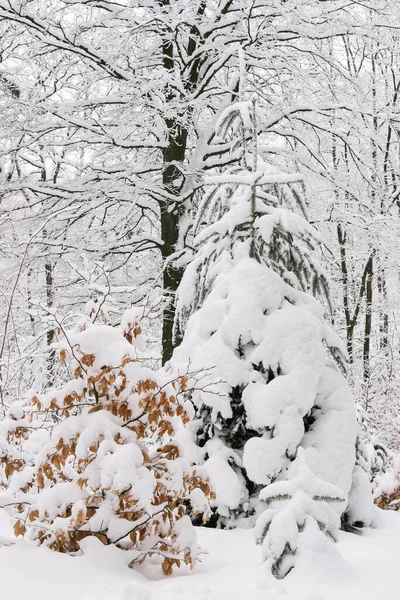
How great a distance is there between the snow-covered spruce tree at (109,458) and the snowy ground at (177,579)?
0.35ft

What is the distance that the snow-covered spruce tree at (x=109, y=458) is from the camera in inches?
105

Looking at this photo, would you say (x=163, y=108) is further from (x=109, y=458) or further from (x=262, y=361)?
(x=109, y=458)

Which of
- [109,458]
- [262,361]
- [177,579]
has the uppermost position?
[262,361]

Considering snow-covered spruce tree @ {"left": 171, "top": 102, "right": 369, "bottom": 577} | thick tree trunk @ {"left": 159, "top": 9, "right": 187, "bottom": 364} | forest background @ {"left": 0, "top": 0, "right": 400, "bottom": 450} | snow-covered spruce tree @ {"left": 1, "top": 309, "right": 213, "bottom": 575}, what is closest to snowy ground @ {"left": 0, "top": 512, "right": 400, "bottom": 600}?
snow-covered spruce tree @ {"left": 1, "top": 309, "right": 213, "bottom": 575}

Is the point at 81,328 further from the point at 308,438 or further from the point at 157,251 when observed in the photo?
the point at 157,251

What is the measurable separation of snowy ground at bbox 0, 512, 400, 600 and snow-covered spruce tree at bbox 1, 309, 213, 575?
0.11 meters

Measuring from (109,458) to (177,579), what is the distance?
64 cm

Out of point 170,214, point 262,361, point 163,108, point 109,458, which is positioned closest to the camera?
point 109,458

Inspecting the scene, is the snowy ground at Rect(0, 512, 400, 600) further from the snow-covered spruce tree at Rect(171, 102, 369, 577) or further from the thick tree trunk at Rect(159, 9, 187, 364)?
the thick tree trunk at Rect(159, 9, 187, 364)

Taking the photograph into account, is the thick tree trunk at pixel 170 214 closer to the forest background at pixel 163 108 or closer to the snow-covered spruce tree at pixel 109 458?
the forest background at pixel 163 108

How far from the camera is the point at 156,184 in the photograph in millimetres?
7395

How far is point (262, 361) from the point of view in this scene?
396 centimetres

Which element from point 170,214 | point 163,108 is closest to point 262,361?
point 163,108

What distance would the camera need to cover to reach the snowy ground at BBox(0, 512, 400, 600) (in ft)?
7.43
